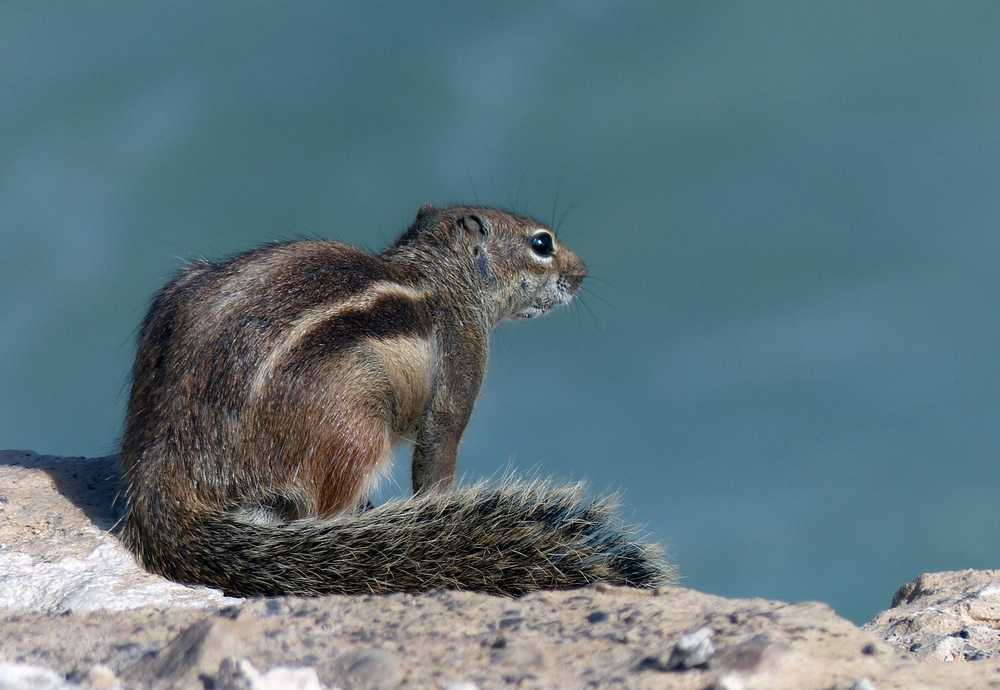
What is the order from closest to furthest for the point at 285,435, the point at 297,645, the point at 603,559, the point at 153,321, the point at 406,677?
1. the point at 406,677
2. the point at 297,645
3. the point at 603,559
4. the point at 285,435
5. the point at 153,321

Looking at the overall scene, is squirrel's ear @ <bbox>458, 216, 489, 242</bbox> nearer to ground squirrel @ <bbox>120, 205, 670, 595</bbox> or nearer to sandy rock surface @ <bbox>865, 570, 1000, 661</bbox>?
ground squirrel @ <bbox>120, 205, 670, 595</bbox>

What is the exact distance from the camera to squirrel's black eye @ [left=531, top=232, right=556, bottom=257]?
18.2 feet

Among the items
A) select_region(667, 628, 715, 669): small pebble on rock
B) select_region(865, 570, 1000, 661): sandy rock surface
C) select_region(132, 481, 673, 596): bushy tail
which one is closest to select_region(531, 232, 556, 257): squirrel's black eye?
select_region(132, 481, 673, 596): bushy tail

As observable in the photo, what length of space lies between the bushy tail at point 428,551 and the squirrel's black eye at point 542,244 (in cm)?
222

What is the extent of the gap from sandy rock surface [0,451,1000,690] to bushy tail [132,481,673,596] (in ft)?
0.80

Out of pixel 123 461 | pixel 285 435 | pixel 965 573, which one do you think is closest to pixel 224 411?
pixel 285 435

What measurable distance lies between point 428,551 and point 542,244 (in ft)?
8.12

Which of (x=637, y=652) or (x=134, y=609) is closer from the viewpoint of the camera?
(x=637, y=652)

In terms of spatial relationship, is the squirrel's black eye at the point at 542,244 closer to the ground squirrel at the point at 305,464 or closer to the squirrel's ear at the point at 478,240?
the squirrel's ear at the point at 478,240

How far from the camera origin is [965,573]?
3949mm

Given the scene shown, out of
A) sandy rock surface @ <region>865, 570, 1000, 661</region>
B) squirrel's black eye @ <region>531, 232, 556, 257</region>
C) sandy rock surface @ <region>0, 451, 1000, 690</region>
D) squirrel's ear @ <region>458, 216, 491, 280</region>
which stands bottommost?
sandy rock surface @ <region>0, 451, 1000, 690</region>

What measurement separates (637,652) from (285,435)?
1777 mm

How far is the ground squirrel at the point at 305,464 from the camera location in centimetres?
346

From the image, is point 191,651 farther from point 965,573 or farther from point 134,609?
point 965,573
